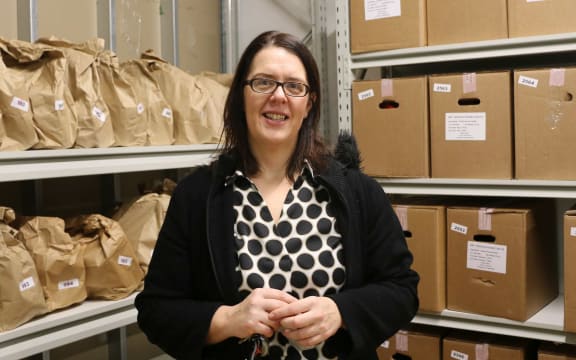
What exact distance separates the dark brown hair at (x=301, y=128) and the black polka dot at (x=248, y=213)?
0.09 meters

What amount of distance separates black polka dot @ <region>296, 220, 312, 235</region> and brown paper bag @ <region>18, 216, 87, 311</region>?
0.85 meters

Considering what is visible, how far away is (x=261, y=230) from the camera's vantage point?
4.22 ft

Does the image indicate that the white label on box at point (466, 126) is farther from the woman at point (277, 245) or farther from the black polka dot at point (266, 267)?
the black polka dot at point (266, 267)

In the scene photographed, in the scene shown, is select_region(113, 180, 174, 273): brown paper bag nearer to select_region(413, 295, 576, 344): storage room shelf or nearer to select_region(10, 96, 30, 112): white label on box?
select_region(10, 96, 30, 112): white label on box

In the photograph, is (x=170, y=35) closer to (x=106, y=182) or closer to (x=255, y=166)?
(x=106, y=182)

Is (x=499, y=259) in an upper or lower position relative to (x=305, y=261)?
lower

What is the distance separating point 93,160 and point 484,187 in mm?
Result: 1297

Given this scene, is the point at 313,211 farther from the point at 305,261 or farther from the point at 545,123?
the point at 545,123

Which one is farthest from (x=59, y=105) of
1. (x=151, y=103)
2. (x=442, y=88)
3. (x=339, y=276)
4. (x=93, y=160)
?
(x=442, y=88)

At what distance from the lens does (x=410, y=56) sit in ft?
7.13

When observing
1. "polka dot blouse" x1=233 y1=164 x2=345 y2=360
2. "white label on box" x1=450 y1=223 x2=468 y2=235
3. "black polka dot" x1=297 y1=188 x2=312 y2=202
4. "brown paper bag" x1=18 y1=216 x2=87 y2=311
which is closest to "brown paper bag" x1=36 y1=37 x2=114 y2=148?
"brown paper bag" x1=18 y1=216 x2=87 y2=311

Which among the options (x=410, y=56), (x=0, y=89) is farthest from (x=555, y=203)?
(x=0, y=89)

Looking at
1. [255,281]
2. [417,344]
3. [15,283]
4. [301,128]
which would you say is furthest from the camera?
[417,344]

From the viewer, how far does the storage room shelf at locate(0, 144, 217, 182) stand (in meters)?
1.65
